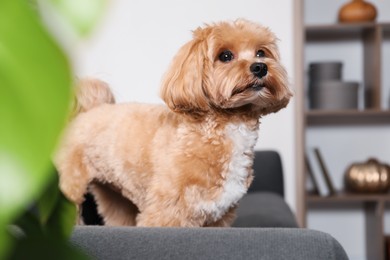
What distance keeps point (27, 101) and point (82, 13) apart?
21 mm

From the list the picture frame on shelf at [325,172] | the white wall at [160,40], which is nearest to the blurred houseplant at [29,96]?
the white wall at [160,40]

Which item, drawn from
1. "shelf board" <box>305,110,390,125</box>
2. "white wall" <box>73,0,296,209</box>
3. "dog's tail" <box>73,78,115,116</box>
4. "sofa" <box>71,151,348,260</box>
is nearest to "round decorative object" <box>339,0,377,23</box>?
"white wall" <box>73,0,296,209</box>

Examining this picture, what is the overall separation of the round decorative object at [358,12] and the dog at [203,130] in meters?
1.97

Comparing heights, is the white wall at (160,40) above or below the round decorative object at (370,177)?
above

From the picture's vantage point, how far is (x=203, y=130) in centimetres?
123

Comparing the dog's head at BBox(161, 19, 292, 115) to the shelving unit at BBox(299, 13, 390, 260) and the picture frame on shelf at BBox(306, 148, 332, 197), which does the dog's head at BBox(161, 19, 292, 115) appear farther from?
the picture frame on shelf at BBox(306, 148, 332, 197)

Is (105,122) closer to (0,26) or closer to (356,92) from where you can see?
(0,26)

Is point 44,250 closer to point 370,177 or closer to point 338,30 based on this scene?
point 370,177

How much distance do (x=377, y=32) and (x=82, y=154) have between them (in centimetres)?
215

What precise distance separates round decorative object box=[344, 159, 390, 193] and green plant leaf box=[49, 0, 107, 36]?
10.2ft

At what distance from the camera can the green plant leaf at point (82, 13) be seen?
4.5 inches

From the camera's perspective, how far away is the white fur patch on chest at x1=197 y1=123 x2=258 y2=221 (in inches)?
47.3

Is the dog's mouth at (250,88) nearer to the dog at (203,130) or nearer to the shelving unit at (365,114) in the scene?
the dog at (203,130)

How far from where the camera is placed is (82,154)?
1.40 m
